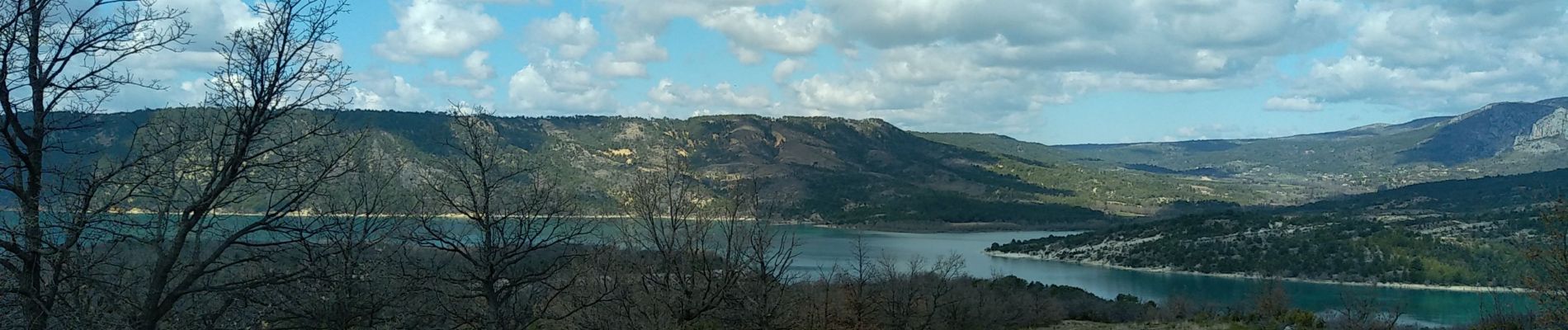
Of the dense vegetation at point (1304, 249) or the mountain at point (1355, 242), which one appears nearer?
the dense vegetation at point (1304, 249)

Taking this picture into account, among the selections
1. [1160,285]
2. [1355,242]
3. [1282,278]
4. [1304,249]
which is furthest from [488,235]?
[1355,242]

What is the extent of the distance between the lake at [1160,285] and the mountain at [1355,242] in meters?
3.41

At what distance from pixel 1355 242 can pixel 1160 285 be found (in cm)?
2294

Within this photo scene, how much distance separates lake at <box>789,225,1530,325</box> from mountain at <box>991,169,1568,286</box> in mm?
3412

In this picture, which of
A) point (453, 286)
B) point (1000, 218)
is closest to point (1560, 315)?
point (453, 286)

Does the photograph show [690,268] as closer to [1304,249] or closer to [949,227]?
[1304,249]

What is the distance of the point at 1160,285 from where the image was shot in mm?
85438

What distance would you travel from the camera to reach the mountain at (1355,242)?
84250 mm

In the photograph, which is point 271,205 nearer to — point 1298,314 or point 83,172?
point 83,172

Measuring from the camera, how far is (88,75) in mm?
8367

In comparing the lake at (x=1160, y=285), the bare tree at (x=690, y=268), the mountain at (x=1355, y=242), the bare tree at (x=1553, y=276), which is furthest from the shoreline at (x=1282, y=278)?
the bare tree at (x=690, y=268)

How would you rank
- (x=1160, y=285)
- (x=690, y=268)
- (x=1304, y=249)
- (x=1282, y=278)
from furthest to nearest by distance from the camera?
(x=1304, y=249)
(x=1282, y=278)
(x=1160, y=285)
(x=690, y=268)

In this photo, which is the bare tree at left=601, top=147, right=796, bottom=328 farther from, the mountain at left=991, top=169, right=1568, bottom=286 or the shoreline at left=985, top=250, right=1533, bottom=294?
the mountain at left=991, top=169, right=1568, bottom=286

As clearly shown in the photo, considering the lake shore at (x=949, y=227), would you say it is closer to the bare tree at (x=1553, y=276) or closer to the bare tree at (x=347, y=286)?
the bare tree at (x=1553, y=276)
